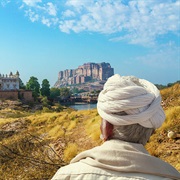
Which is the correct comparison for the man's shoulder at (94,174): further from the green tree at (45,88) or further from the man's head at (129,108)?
the green tree at (45,88)

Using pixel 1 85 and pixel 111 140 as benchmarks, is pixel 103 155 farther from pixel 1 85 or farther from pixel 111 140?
pixel 1 85

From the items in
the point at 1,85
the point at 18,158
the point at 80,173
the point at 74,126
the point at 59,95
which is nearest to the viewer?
the point at 80,173

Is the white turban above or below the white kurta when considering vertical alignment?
above

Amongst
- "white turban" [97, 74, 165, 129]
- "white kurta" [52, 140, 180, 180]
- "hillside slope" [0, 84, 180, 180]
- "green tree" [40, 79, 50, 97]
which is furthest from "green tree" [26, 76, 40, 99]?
"white kurta" [52, 140, 180, 180]

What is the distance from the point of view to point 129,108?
153 centimetres

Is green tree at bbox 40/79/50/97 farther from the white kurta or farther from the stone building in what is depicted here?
the white kurta

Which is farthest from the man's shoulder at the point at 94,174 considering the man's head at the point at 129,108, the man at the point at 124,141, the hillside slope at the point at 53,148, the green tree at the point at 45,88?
the green tree at the point at 45,88

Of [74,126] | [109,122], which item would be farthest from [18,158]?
[74,126]

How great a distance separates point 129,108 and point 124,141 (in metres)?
0.18

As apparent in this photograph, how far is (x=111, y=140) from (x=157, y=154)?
17.2ft

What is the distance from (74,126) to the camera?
12.3 m

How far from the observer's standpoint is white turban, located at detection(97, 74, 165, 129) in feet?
4.98

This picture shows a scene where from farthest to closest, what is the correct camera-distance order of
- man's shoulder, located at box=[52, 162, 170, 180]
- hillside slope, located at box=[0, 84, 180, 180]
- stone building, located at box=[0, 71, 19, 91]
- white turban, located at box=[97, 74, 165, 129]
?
stone building, located at box=[0, 71, 19, 91] → hillside slope, located at box=[0, 84, 180, 180] → white turban, located at box=[97, 74, 165, 129] → man's shoulder, located at box=[52, 162, 170, 180]

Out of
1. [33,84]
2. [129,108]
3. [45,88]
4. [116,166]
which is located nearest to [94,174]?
[116,166]
